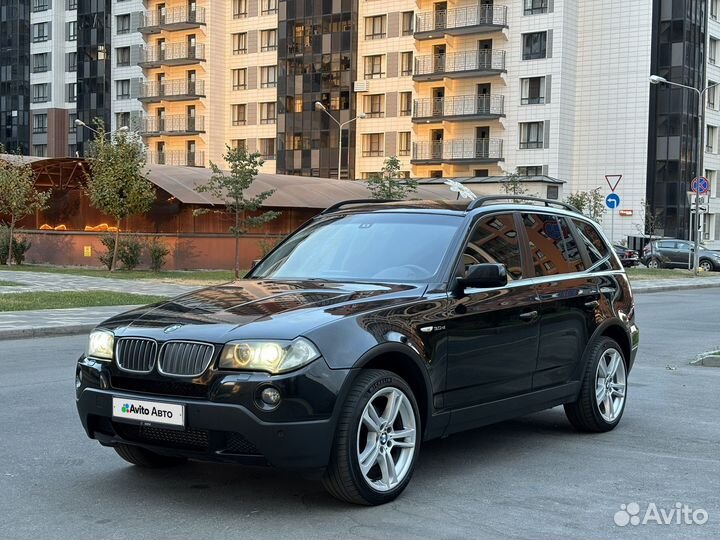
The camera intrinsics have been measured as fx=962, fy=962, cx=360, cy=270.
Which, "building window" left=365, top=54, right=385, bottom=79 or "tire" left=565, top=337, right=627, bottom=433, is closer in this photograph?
"tire" left=565, top=337, right=627, bottom=433

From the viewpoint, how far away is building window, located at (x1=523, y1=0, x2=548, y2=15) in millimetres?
63844

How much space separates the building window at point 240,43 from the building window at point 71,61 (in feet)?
68.5

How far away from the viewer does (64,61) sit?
302ft

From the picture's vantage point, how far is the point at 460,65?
66250 mm

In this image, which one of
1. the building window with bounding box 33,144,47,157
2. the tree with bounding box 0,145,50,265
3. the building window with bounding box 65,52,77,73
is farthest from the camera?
the building window with bounding box 33,144,47,157

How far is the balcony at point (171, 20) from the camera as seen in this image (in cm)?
7638

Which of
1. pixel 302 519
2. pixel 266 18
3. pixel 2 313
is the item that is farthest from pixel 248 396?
pixel 266 18

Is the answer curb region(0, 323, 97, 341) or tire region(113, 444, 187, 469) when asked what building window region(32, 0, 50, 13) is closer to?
curb region(0, 323, 97, 341)

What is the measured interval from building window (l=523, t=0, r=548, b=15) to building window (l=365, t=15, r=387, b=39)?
36.7ft

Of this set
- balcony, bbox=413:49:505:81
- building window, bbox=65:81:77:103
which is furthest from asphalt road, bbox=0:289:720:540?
building window, bbox=65:81:77:103

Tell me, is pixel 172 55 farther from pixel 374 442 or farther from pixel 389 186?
pixel 374 442

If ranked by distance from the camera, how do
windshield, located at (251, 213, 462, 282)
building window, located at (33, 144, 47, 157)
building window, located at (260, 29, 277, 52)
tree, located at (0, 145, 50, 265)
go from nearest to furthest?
windshield, located at (251, 213, 462, 282) → tree, located at (0, 145, 50, 265) → building window, located at (260, 29, 277, 52) → building window, located at (33, 144, 47, 157)

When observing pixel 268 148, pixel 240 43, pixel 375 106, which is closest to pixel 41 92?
pixel 240 43

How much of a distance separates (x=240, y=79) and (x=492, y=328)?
242 ft
